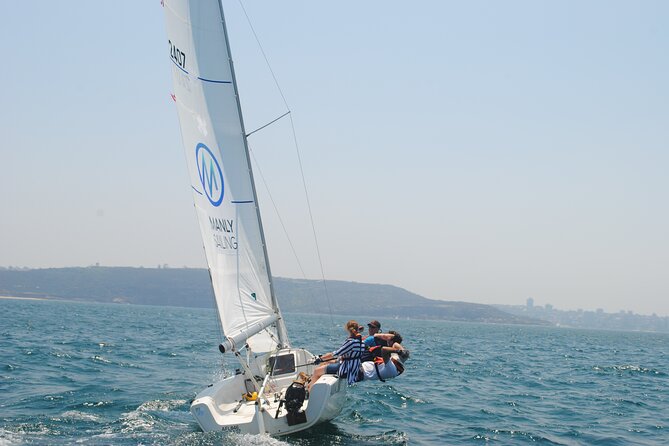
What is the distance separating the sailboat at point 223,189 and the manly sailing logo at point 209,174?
0.02m

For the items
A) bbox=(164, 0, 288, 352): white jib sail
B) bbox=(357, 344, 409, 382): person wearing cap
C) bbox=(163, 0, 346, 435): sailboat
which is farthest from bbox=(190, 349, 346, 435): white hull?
bbox=(164, 0, 288, 352): white jib sail

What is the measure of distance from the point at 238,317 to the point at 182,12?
Answer: 582 cm

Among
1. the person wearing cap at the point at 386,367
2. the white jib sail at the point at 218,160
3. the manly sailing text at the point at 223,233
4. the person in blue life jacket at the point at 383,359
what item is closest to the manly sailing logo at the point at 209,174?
the white jib sail at the point at 218,160

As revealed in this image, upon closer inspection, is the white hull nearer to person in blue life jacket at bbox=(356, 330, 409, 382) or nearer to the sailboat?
the sailboat

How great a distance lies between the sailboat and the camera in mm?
12141

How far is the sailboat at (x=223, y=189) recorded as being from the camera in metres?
12.1

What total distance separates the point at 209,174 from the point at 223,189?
40 cm

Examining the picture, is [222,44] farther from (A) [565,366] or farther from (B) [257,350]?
(A) [565,366]

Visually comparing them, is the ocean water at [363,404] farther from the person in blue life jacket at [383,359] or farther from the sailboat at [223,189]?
the sailboat at [223,189]

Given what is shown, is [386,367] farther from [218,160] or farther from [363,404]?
[218,160]

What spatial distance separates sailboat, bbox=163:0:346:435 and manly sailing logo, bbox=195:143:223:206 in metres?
0.02

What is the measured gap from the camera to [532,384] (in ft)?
67.4

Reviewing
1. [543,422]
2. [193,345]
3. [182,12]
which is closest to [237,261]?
[182,12]

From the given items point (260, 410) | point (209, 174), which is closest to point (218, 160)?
point (209, 174)
